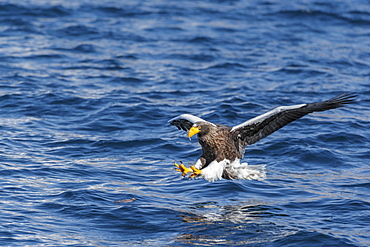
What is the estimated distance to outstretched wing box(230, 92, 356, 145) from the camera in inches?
310

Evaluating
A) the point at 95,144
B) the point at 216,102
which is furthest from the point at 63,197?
the point at 216,102

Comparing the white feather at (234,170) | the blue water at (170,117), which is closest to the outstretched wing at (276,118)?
the white feather at (234,170)

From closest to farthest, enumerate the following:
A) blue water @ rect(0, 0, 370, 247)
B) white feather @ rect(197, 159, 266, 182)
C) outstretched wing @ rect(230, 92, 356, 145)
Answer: blue water @ rect(0, 0, 370, 247) → outstretched wing @ rect(230, 92, 356, 145) → white feather @ rect(197, 159, 266, 182)

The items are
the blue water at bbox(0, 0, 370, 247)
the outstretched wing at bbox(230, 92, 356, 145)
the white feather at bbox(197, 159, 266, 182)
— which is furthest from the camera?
the white feather at bbox(197, 159, 266, 182)

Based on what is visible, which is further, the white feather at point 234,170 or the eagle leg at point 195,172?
the white feather at point 234,170

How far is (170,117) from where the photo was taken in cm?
1191

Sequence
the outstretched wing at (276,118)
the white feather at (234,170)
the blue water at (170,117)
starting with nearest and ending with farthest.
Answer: the blue water at (170,117), the outstretched wing at (276,118), the white feather at (234,170)

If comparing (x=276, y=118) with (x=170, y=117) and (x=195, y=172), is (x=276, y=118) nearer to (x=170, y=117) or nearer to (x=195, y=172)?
(x=195, y=172)

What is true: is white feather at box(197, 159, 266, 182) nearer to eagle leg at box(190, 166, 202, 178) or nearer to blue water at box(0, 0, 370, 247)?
eagle leg at box(190, 166, 202, 178)

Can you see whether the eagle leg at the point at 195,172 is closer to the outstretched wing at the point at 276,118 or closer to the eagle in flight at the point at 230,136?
the eagle in flight at the point at 230,136

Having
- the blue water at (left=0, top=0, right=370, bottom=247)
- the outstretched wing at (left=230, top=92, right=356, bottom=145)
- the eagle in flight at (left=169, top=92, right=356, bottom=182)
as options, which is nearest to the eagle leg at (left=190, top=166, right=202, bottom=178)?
the eagle in flight at (left=169, top=92, right=356, bottom=182)

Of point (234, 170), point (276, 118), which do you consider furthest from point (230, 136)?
point (276, 118)

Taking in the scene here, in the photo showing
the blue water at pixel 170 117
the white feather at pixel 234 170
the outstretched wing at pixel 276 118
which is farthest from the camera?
the white feather at pixel 234 170

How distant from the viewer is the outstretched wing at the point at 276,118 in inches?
310
